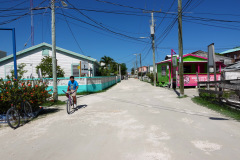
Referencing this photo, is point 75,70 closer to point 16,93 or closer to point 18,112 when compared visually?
point 16,93

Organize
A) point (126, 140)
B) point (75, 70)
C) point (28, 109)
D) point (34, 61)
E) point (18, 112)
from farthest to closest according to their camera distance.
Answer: point (75, 70) → point (34, 61) → point (28, 109) → point (18, 112) → point (126, 140)

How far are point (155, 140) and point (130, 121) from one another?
5.94 ft

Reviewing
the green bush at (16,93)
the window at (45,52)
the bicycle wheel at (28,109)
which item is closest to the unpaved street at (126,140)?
the bicycle wheel at (28,109)

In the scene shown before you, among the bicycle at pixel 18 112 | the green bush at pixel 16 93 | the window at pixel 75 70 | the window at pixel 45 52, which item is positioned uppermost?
the window at pixel 45 52

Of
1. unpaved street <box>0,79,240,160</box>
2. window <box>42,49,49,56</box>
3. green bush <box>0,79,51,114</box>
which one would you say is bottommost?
unpaved street <box>0,79,240,160</box>

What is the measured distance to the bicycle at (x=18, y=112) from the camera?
5.33 metres

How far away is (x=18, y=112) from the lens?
5.61m

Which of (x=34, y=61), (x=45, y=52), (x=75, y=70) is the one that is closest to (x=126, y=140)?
(x=75, y=70)

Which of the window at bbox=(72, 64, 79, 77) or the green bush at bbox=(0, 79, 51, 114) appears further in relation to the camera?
→ the window at bbox=(72, 64, 79, 77)

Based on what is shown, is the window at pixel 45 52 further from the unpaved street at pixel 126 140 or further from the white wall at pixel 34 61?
the unpaved street at pixel 126 140

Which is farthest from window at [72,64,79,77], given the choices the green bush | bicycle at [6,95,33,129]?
bicycle at [6,95,33,129]

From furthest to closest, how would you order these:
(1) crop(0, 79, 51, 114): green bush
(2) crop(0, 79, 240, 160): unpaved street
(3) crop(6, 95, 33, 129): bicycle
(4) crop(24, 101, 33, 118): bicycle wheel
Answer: (4) crop(24, 101, 33, 118): bicycle wheel → (1) crop(0, 79, 51, 114): green bush → (3) crop(6, 95, 33, 129): bicycle → (2) crop(0, 79, 240, 160): unpaved street

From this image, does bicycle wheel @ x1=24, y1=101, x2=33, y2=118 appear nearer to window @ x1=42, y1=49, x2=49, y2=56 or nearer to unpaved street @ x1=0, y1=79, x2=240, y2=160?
unpaved street @ x1=0, y1=79, x2=240, y2=160

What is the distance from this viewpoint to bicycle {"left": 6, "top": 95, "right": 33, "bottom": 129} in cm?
533
